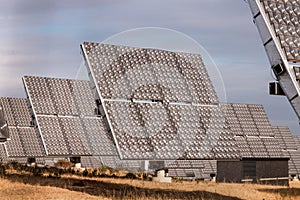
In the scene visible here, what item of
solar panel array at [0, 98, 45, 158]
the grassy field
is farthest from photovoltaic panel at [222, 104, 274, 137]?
the grassy field

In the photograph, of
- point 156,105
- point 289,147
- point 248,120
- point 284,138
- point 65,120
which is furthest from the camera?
point 284,138

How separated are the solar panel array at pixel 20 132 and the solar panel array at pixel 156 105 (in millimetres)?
12794

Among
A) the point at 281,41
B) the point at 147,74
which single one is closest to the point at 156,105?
the point at 147,74

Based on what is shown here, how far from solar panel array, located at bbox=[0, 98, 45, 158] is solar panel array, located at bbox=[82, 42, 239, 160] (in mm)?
12794

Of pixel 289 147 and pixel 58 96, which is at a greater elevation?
pixel 58 96

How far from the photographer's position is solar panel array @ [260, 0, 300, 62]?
14.8 m

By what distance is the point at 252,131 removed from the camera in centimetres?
3806

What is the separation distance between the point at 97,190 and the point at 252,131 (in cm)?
2140

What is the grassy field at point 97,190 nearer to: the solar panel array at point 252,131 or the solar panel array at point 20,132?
the solar panel array at point 252,131

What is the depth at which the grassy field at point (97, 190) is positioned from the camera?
16600 millimetres

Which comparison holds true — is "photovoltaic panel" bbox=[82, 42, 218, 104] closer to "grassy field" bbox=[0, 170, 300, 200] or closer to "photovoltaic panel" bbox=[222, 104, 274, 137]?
"grassy field" bbox=[0, 170, 300, 200]

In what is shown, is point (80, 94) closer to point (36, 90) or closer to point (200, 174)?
point (36, 90)

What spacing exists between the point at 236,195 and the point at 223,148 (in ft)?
19.9

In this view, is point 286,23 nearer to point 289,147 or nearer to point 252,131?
point 252,131
